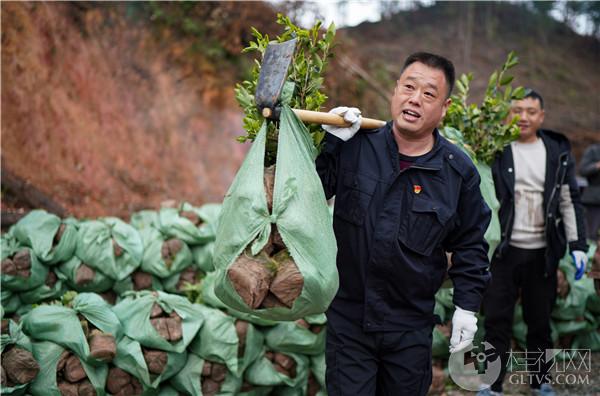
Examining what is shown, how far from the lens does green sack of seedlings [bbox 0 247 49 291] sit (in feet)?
12.1

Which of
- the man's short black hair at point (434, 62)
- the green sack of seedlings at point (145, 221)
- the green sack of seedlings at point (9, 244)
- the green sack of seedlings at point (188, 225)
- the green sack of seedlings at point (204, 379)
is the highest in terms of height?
the man's short black hair at point (434, 62)

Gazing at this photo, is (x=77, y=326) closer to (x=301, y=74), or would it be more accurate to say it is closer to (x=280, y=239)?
(x=280, y=239)

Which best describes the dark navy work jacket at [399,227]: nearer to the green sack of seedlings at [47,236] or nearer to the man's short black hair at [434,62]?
the man's short black hair at [434,62]

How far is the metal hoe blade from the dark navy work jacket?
0.39 metres

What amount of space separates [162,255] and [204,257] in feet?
0.99

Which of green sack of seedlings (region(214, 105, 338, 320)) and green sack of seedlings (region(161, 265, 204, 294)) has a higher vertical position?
green sack of seedlings (region(214, 105, 338, 320))

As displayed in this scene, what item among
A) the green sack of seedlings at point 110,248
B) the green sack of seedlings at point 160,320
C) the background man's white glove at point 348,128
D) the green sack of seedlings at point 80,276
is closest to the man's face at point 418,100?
the background man's white glove at point 348,128

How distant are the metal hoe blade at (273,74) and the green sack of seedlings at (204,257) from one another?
7.63 feet

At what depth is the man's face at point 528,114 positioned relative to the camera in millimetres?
3842

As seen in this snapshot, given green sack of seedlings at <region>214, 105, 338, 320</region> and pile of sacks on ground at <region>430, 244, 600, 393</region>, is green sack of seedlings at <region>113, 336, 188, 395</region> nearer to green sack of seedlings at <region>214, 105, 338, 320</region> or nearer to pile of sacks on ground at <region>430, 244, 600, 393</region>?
green sack of seedlings at <region>214, 105, 338, 320</region>

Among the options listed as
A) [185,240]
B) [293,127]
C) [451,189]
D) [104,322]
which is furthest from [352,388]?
[185,240]

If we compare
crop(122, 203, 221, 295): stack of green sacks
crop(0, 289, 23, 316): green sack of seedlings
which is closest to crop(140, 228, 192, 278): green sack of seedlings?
crop(122, 203, 221, 295): stack of green sacks

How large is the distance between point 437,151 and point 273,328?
162cm

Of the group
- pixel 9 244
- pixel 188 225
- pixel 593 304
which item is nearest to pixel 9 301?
pixel 9 244
